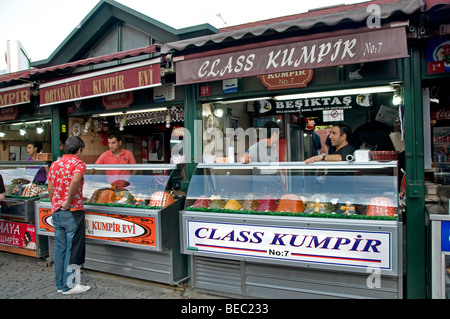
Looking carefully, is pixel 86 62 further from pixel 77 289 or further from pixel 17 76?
pixel 77 289

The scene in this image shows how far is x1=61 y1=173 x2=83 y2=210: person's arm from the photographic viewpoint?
391 centimetres

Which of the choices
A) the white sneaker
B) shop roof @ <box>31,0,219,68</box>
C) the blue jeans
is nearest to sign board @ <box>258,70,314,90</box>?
shop roof @ <box>31,0,219,68</box>

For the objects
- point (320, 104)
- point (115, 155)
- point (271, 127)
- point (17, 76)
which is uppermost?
point (17, 76)

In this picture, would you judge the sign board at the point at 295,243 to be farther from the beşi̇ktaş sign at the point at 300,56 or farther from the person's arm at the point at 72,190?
the beşi̇ktaş sign at the point at 300,56

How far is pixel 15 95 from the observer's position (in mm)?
6293

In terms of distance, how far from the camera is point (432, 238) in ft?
10.5

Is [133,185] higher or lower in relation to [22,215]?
higher

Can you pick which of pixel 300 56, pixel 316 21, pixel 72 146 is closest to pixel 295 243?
pixel 300 56

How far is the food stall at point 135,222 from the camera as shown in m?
4.08

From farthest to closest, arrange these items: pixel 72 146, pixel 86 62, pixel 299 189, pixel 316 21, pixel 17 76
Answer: pixel 17 76, pixel 86 62, pixel 72 146, pixel 299 189, pixel 316 21

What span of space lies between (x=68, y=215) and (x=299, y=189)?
9.07ft

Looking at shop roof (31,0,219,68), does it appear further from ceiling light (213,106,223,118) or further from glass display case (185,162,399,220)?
glass display case (185,162,399,220)

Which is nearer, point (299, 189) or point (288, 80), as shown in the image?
point (299, 189)

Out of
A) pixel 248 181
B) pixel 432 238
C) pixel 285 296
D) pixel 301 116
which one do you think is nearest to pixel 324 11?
pixel 301 116
